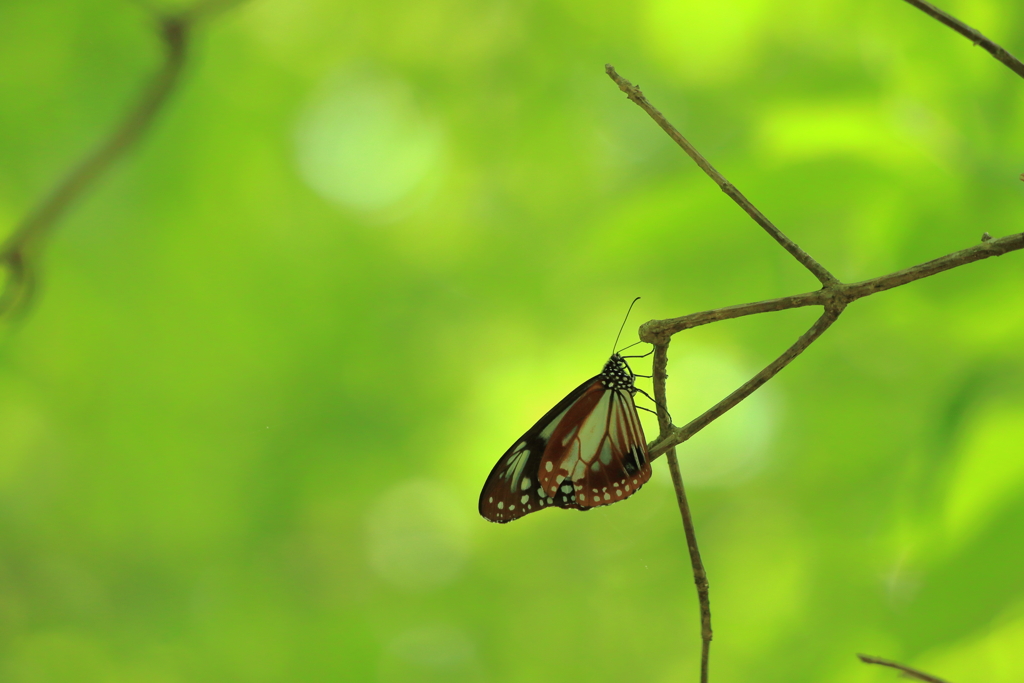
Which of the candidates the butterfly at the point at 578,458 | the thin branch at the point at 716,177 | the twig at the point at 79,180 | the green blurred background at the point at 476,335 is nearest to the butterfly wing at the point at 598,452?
the butterfly at the point at 578,458

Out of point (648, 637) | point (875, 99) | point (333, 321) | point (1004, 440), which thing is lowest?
point (648, 637)

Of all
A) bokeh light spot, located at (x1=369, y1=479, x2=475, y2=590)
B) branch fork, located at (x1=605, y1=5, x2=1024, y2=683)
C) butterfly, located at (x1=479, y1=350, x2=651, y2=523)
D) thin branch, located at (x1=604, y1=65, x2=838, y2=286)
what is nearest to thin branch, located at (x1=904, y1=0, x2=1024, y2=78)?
branch fork, located at (x1=605, y1=5, x2=1024, y2=683)

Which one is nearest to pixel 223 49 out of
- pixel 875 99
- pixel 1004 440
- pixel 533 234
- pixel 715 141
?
pixel 533 234

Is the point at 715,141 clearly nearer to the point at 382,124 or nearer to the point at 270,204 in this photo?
the point at 382,124

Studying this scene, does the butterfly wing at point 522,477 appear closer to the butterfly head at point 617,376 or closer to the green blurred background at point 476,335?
the butterfly head at point 617,376

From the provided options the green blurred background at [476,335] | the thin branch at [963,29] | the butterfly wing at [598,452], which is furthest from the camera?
the green blurred background at [476,335]

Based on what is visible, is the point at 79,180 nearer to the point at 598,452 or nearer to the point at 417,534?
the point at 417,534

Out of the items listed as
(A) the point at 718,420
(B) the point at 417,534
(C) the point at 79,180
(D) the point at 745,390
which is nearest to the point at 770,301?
(D) the point at 745,390
